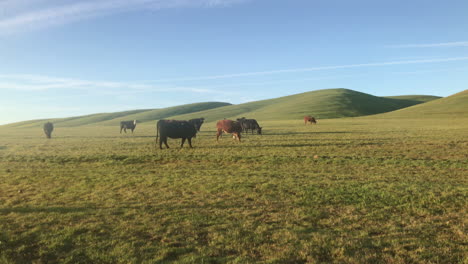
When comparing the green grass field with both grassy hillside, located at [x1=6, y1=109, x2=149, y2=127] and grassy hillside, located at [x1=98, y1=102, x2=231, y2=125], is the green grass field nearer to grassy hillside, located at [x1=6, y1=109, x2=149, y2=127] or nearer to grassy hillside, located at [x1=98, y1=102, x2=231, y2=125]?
grassy hillside, located at [x1=98, y1=102, x2=231, y2=125]

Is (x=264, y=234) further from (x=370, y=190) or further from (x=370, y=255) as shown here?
(x=370, y=190)

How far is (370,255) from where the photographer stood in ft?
16.1

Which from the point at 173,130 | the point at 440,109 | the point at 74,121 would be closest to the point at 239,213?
the point at 173,130

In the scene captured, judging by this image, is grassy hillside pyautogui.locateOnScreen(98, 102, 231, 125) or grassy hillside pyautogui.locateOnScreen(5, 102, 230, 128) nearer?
grassy hillside pyautogui.locateOnScreen(98, 102, 231, 125)

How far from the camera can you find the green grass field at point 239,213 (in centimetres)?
514

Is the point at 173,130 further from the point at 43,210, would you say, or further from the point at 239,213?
the point at 239,213

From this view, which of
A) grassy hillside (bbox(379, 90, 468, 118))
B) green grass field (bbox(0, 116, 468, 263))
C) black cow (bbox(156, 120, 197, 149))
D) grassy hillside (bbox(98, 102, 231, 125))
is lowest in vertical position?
green grass field (bbox(0, 116, 468, 263))

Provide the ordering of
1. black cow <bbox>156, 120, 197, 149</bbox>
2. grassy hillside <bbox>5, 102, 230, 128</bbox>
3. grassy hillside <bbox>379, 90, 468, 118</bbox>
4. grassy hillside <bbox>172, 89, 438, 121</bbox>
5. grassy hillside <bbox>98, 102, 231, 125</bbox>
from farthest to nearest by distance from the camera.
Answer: grassy hillside <bbox>5, 102, 230, 128</bbox>, grassy hillside <bbox>98, 102, 231, 125</bbox>, grassy hillside <bbox>172, 89, 438, 121</bbox>, grassy hillside <bbox>379, 90, 468, 118</bbox>, black cow <bbox>156, 120, 197, 149</bbox>

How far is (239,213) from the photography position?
7.23 meters

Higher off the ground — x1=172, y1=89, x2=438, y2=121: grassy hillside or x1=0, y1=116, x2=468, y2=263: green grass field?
x1=172, y1=89, x2=438, y2=121: grassy hillside

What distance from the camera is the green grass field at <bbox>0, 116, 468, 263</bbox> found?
5145 mm

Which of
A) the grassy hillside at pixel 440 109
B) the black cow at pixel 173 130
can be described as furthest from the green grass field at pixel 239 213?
the grassy hillside at pixel 440 109

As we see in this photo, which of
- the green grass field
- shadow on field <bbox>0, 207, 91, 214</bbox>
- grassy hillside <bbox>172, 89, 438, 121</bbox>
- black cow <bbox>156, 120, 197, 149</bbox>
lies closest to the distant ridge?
Answer: grassy hillside <bbox>172, 89, 438, 121</bbox>

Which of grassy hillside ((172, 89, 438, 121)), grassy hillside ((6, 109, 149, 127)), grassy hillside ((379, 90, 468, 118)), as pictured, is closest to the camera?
grassy hillside ((379, 90, 468, 118))
